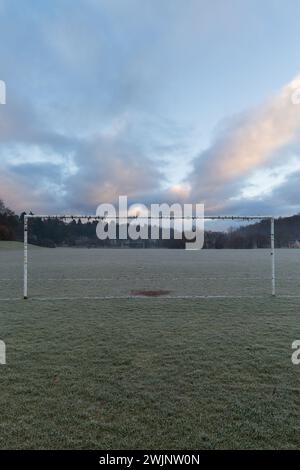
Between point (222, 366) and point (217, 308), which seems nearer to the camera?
point (222, 366)

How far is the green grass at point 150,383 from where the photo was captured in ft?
7.79

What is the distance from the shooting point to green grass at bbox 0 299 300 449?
2.38 m

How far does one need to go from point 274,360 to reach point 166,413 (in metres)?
1.90

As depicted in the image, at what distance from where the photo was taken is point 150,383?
3.26 meters

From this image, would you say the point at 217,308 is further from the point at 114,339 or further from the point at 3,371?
the point at 3,371

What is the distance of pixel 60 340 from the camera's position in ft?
15.5

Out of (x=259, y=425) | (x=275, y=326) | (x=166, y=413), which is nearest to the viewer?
(x=259, y=425)

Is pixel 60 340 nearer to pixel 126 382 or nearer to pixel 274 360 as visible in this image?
pixel 126 382

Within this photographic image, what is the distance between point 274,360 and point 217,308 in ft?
10.6

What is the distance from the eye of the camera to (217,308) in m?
7.12

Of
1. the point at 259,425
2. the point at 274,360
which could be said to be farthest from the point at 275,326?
the point at 259,425

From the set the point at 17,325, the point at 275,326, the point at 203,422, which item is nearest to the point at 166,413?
the point at 203,422

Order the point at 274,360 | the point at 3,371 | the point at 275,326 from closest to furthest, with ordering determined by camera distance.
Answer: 1. the point at 3,371
2. the point at 274,360
3. the point at 275,326

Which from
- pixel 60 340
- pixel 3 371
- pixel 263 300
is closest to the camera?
pixel 3 371
